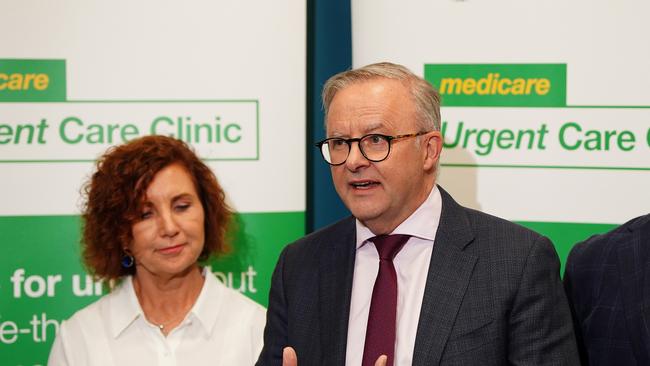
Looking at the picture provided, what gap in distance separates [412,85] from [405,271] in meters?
0.52

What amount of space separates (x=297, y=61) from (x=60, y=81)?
3.10ft

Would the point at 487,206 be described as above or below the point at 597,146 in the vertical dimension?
below

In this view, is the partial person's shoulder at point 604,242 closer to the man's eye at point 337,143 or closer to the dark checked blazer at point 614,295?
the dark checked blazer at point 614,295

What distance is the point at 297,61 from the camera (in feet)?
11.0

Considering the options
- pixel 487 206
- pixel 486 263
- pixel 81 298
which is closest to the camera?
pixel 486 263

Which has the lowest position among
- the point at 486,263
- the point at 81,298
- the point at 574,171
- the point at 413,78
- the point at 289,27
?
the point at 81,298

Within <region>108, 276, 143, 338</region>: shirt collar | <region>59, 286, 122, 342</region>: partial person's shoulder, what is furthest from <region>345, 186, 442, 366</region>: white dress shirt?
<region>59, 286, 122, 342</region>: partial person's shoulder

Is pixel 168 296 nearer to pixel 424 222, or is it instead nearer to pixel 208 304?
pixel 208 304

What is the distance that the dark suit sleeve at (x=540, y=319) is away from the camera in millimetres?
2088

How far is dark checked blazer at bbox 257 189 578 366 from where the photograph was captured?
2.12 metres

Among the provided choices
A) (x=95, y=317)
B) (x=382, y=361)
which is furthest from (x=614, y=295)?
(x=95, y=317)

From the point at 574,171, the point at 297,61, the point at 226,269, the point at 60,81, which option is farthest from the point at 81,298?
the point at 574,171

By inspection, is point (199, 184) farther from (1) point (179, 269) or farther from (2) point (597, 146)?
(2) point (597, 146)

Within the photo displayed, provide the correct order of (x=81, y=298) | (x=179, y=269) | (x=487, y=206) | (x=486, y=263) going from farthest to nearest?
1. (x=81, y=298)
2. (x=487, y=206)
3. (x=179, y=269)
4. (x=486, y=263)
